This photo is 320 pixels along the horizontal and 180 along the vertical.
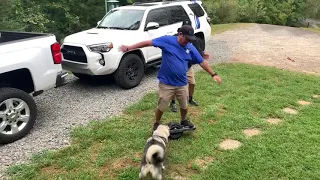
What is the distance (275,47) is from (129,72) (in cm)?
724

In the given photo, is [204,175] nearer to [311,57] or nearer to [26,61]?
[26,61]

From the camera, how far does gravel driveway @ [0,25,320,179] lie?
4.53 m

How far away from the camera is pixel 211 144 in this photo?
4.43m

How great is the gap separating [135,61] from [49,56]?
2.43 meters

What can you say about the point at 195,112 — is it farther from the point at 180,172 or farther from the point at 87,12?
the point at 87,12

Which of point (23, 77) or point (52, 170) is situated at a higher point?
point (23, 77)

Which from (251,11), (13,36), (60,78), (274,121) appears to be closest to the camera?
(60,78)

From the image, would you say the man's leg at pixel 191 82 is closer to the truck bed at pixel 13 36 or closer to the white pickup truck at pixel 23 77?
the white pickup truck at pixel 23 77

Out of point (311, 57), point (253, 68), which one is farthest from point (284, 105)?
point (311, 57)

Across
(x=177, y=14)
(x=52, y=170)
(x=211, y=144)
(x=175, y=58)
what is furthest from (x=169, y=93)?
(x=177, y=14)

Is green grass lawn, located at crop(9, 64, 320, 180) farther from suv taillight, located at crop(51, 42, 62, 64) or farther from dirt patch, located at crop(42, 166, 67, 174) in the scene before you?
suv taillight, located at crop(51, 42, 62, 64)

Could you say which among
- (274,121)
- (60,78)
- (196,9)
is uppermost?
(196,9)

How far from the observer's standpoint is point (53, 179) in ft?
12.1

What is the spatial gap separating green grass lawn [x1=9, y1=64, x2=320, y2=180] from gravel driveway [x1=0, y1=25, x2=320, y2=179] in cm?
30
